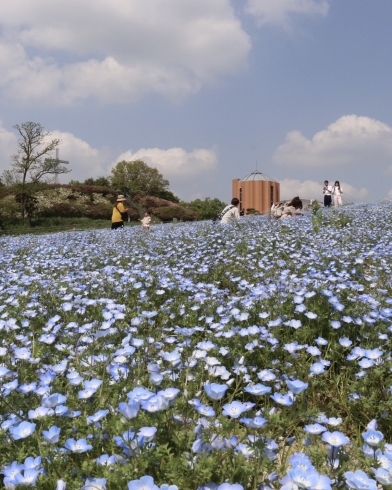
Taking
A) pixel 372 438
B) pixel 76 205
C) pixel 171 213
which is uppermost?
pixel 76 205

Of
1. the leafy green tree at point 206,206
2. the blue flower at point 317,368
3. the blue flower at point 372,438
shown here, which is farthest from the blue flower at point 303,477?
the leafy green tree at point 206,206

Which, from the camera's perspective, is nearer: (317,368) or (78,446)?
(78,446)

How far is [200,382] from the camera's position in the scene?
2.19 m

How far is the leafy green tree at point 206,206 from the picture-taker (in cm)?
3819

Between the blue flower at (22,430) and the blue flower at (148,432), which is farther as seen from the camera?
the blue flower at (22,430)

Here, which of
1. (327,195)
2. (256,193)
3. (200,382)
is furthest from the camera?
(256,193)

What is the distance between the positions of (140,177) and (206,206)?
1015 centimetres

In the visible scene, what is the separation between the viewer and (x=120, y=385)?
6.28 feet

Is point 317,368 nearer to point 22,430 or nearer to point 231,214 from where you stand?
point 22,430

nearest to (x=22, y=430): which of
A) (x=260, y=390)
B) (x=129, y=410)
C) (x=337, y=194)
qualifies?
(x=129, y=410)

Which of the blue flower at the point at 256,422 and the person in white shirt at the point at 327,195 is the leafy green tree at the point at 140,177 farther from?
the blue flower at the point at 256,422

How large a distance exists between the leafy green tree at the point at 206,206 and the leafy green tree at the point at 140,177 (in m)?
4.34

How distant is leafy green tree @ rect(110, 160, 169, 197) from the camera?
47.1 metres

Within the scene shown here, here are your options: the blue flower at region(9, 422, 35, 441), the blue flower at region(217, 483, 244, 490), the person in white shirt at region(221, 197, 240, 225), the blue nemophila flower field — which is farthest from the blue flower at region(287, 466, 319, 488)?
the person in white shirt at region(221, 197, 240, 225)
